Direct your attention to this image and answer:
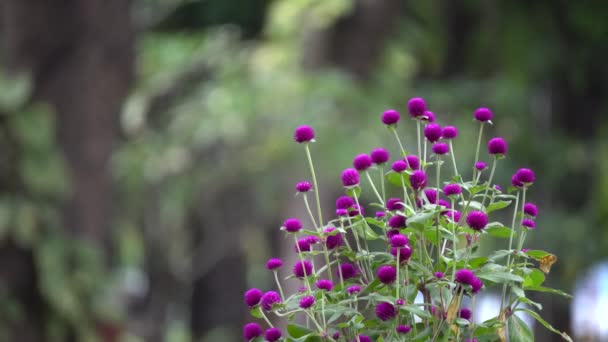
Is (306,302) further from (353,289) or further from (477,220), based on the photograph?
(477,220)

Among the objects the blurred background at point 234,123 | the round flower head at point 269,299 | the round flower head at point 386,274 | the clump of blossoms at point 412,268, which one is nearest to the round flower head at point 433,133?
the clump of blossoms at point 412,268

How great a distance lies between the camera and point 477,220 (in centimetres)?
153

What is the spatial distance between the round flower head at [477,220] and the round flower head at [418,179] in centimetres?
10

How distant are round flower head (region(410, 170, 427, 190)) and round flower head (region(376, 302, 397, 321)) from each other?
0.63 feet

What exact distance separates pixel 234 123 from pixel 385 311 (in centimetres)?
594

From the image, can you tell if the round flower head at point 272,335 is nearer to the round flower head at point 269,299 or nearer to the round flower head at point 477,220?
the round flower head at point 269,299

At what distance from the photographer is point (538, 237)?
29.6 feet

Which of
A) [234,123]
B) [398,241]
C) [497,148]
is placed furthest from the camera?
[234,123]

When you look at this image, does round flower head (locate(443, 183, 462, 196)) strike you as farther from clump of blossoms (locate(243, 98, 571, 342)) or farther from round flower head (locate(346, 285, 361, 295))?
round flower head (locate(346, 285, 361, 295))

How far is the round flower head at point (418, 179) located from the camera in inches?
62.7

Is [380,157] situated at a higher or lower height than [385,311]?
higher

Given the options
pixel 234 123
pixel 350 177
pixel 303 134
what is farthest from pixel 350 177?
pixel 234 123

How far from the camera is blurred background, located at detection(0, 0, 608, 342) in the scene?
619cm

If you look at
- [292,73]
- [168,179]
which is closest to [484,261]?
[292,73]
